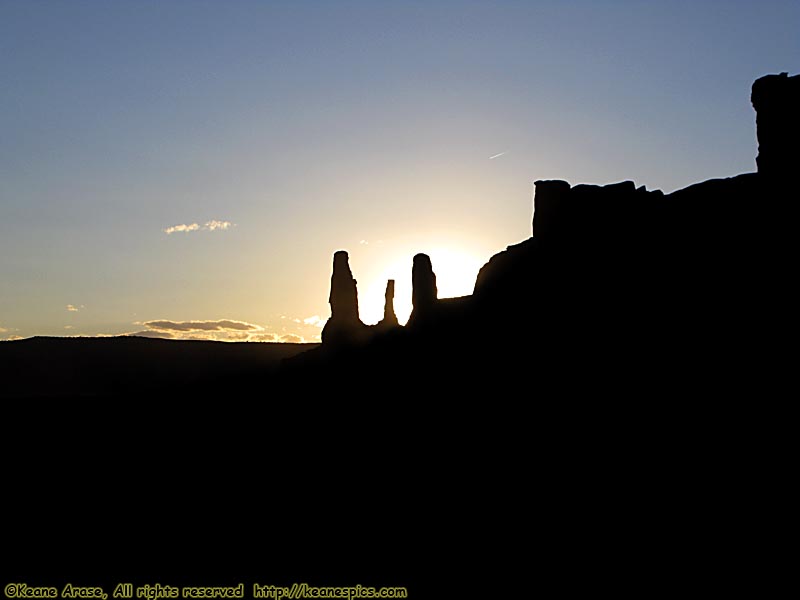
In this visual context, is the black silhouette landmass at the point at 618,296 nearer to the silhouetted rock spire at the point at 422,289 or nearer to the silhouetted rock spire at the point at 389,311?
the silhouetted rock spire at the point at 422,289

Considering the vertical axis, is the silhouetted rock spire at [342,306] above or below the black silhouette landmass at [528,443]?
above

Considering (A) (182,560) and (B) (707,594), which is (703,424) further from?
(A) (182,560)

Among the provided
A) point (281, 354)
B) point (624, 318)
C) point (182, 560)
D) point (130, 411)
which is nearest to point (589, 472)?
point (624, 318)

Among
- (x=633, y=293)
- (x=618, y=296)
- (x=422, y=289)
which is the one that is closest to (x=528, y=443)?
(x=618, y=296)

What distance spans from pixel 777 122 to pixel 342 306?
74.5ft

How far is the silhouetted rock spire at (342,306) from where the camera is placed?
130ft

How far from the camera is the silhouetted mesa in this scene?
26766 millimetres

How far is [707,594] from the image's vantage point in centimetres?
1747

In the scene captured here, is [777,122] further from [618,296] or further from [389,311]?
[389,311]

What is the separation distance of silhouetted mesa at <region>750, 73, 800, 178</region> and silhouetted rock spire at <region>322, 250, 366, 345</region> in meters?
20.8

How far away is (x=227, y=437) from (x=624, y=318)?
699 inches

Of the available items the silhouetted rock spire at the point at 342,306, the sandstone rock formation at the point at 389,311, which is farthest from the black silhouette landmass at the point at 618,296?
the sandstone rock formation at the point at 389,311

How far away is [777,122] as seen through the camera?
89.6ft

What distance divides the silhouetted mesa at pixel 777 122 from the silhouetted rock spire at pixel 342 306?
20.8m
